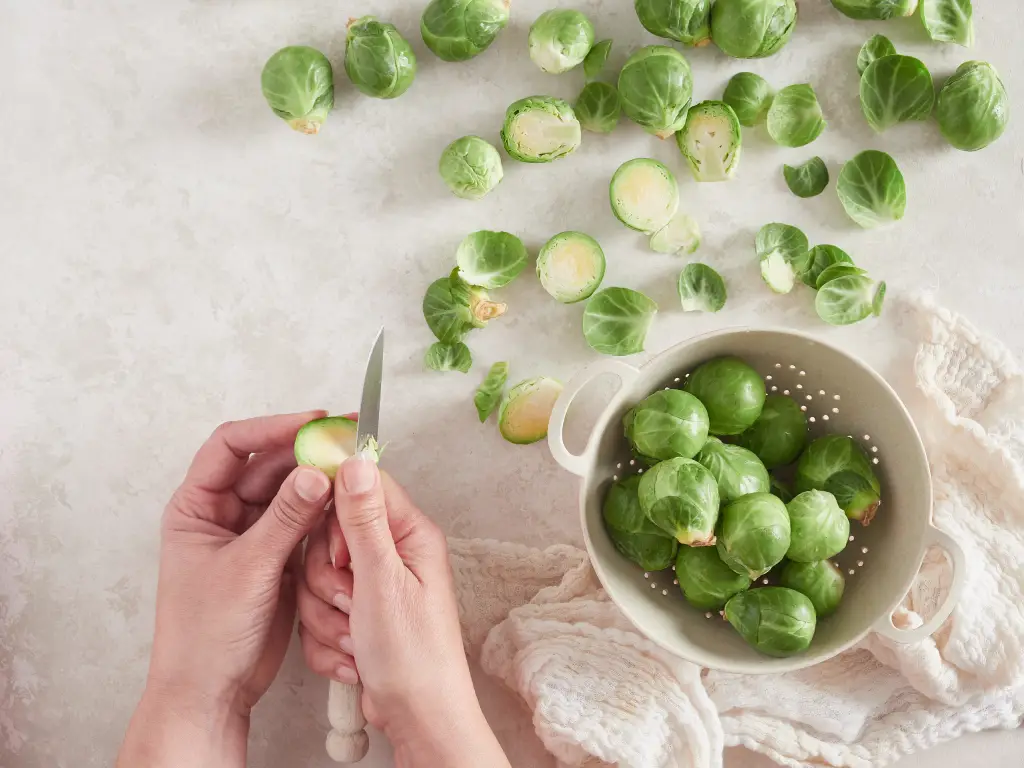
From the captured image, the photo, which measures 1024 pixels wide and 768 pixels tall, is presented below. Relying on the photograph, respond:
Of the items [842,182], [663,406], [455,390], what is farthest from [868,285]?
[455,390]

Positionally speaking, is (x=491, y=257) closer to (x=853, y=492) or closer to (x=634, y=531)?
(x=634, y=531)

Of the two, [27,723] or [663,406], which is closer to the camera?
[663,406]

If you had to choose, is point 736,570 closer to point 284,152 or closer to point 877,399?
point 877,399

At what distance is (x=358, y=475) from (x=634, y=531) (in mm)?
507

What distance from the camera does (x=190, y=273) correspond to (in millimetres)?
1899

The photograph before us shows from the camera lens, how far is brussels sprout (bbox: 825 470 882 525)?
1647mm

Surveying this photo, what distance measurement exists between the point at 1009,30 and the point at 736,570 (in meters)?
1.26

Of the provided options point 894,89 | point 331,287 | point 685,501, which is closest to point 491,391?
point 331,287

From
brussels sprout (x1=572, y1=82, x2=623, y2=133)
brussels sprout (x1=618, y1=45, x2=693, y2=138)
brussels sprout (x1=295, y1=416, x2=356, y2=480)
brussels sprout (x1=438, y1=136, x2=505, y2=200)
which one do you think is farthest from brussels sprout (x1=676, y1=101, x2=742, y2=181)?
brussels sprout (x1=295, y1=416, x2=356, y2=480)

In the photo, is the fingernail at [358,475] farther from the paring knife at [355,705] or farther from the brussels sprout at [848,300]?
the brussels sprout at [848,300]

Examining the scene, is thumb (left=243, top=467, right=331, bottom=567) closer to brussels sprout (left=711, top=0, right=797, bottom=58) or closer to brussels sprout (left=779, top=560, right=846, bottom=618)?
brussels sprout (left=779, top=560, right=846, bottom=618)

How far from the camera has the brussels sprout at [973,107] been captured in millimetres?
1796

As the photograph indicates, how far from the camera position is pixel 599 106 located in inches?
71.9

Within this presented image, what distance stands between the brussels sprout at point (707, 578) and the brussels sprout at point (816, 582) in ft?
0.25
